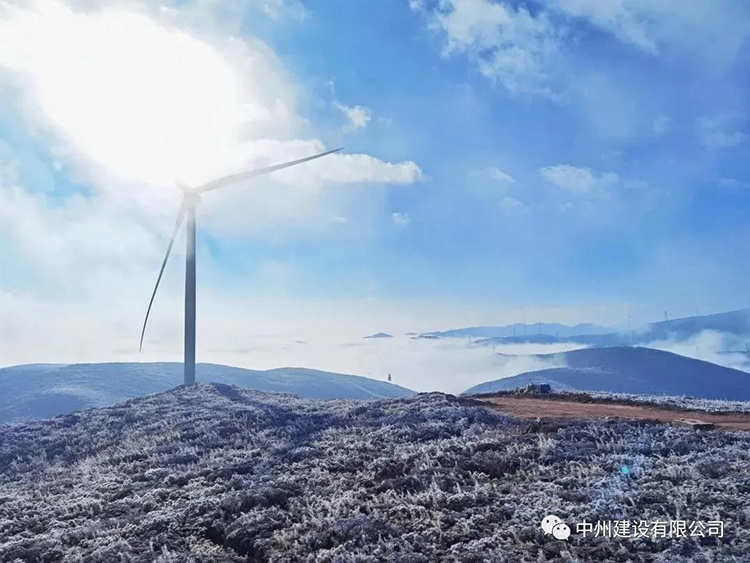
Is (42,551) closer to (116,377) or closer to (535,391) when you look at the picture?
(535,391)

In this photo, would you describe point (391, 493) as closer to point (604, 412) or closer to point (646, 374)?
point (604, 412)

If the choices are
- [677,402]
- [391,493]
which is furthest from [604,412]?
[391,493]

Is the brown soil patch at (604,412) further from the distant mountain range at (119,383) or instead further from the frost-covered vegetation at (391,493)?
the distant mountain range at (119,383)

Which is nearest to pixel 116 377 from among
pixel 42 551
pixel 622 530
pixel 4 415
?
pixel 4 415

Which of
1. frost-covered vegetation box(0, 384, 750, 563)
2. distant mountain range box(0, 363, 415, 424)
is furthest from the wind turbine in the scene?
distant mountain range box(0, 363, 415, 424)

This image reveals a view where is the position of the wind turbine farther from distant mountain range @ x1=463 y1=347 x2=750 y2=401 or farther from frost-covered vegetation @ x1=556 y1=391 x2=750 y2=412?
distant mountain range @ x1=463 y1=347 x2=750 y2=401
